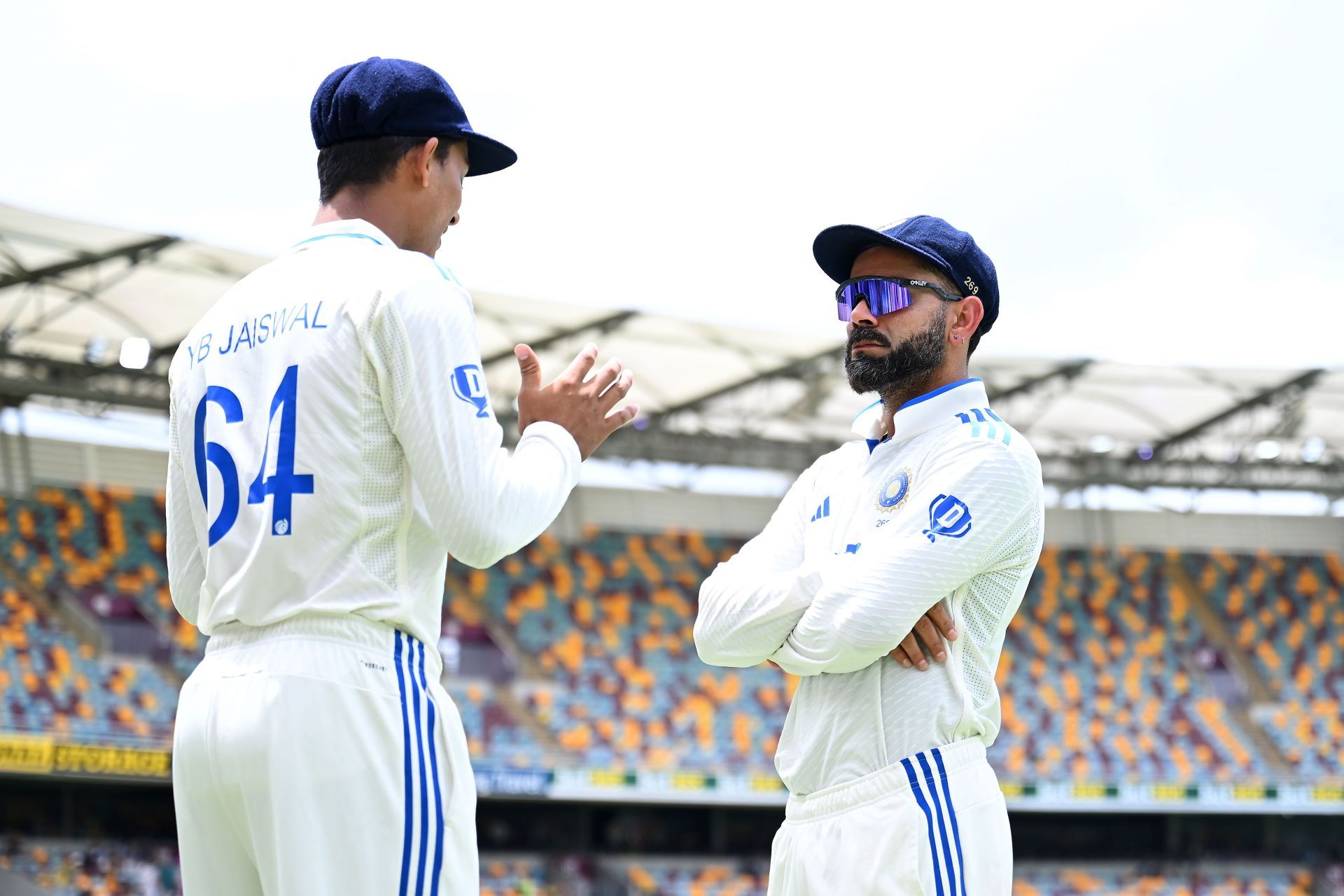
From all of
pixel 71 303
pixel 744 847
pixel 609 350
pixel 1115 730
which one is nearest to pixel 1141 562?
pixel 1115 730

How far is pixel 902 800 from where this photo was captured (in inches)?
115

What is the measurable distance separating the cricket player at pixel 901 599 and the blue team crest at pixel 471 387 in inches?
38.7

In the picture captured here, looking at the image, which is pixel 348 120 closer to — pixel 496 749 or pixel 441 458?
pixel 441 458

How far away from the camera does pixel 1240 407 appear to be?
75.0 ft

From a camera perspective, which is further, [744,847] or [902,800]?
[744,847]

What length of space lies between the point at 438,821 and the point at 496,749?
1967 cm

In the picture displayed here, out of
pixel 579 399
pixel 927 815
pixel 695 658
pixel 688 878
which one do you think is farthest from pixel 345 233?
pixel 695 658

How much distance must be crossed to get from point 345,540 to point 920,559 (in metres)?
1.21

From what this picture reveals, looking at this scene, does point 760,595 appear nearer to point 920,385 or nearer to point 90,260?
point 920,385

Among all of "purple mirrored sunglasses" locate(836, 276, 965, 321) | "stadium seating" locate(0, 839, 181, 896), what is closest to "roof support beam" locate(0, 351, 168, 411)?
"stadium seating" locate(0, 839, 181, 896)

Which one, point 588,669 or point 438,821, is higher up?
point 438,821

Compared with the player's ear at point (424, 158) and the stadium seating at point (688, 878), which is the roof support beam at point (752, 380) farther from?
the player's ear at point (424, 158)

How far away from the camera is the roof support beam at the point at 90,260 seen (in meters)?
17.0

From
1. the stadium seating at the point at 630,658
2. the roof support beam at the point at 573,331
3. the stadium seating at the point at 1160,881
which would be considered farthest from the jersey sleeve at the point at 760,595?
the stadium seating at the point at 1160,881
